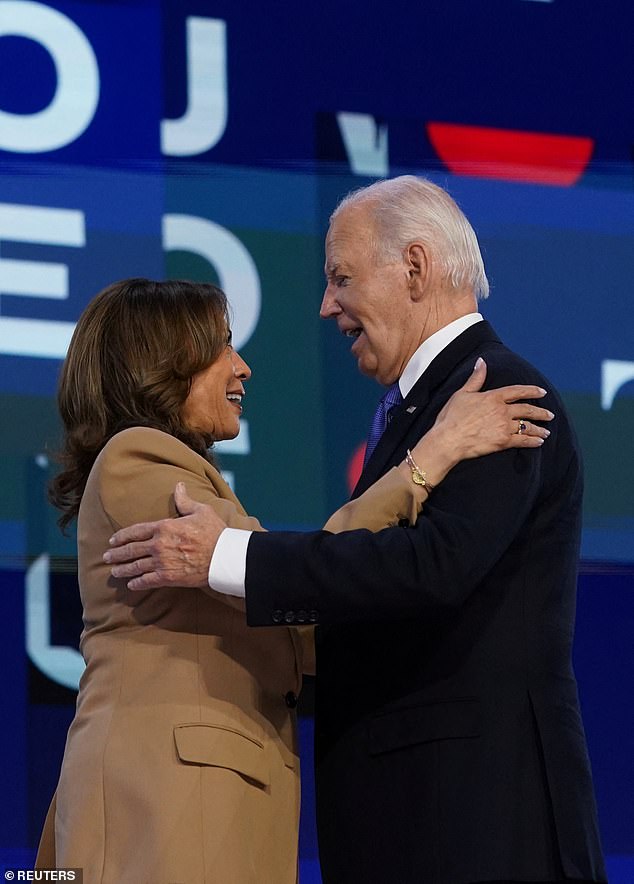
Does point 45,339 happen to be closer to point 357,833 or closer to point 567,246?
point 567,246

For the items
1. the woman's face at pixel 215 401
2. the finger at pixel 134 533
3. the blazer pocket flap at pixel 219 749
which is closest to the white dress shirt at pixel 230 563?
the finger at pixel 134 533

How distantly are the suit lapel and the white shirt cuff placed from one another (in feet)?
1.09

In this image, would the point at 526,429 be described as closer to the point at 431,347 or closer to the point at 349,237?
the point at 431,347

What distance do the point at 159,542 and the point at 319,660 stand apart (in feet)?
1.22

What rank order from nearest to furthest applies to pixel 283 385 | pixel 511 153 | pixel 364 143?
pixel 283 385 → pixel 364 143 → pixel 511 153

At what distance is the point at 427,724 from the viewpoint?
1.94 m

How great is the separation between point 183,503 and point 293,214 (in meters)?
1.67

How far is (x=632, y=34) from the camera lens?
3.89 m

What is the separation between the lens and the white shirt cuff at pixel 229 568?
A: 6.22ft

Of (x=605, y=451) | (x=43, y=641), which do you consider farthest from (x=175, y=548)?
(x=605, y=451)

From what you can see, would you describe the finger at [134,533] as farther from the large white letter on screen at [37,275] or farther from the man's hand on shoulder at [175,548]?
the large white letter on screen at [37,275]

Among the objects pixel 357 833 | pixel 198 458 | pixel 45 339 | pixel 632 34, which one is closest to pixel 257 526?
pixel 198 458

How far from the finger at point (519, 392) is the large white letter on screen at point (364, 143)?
1650mm

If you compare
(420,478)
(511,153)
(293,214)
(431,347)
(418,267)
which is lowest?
(420,478)
